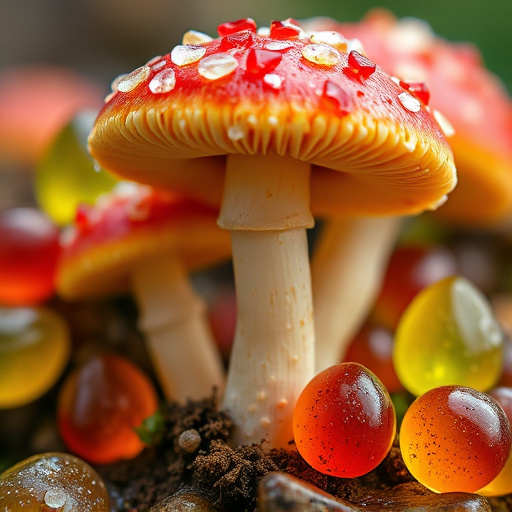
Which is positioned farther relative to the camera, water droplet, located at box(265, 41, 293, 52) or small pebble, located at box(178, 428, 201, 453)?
small pebble, located at box(178, 428, 201, 453)

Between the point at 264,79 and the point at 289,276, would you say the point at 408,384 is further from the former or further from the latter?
the point at 264,79

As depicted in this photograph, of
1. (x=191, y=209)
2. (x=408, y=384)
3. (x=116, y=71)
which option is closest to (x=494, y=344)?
(x=408, y=384)

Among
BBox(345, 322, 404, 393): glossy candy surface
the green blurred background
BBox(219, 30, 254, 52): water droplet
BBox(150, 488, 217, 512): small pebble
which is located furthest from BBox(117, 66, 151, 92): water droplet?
the green blurred background

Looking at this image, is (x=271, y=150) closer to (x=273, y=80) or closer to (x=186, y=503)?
(x=273, y=80)

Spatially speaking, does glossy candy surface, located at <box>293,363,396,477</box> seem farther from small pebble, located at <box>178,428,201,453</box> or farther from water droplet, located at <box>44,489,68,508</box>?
water droplet, located at <box>44,489,68,508</box>

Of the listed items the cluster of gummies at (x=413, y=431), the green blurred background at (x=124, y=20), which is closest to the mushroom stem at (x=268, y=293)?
the cluster of gummies at (x=413, y=431)

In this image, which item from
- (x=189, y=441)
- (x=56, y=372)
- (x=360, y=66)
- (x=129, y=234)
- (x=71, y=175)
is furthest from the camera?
(x=71, y=175)

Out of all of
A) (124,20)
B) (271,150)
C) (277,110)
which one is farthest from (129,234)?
(124,20)
